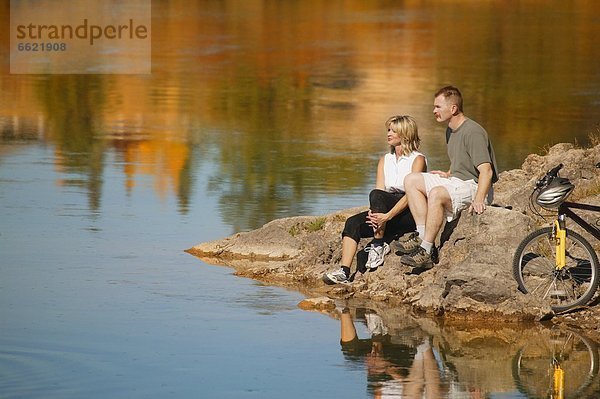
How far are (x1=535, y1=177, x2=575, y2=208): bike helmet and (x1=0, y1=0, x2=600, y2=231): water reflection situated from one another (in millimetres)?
4397

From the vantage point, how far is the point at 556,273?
35.3 feet

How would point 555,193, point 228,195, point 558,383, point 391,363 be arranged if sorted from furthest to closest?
point 228,195 < point 555,193 < point 391,363 < point 558,383

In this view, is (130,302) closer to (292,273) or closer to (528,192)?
(292,273)

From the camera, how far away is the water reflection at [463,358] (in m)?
8.62

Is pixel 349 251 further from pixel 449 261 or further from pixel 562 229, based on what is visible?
pixel 562 229

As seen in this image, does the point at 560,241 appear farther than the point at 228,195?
No

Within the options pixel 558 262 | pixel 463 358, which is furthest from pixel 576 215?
pixel 463 358

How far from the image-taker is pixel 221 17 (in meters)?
49.3

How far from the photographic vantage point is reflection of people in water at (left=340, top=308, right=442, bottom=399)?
28.0ft

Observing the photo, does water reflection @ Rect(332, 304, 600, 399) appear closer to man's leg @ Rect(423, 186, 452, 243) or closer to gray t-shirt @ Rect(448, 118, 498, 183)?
man's leg @ Rect(423, 186, 452, 243)

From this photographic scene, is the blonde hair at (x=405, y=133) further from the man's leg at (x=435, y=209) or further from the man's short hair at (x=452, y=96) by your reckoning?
the man's leg at (x=435, y=209)

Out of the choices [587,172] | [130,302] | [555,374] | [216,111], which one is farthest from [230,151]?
[555,374]

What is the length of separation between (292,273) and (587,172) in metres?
3.02

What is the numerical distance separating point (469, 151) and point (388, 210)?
82 centimetres
